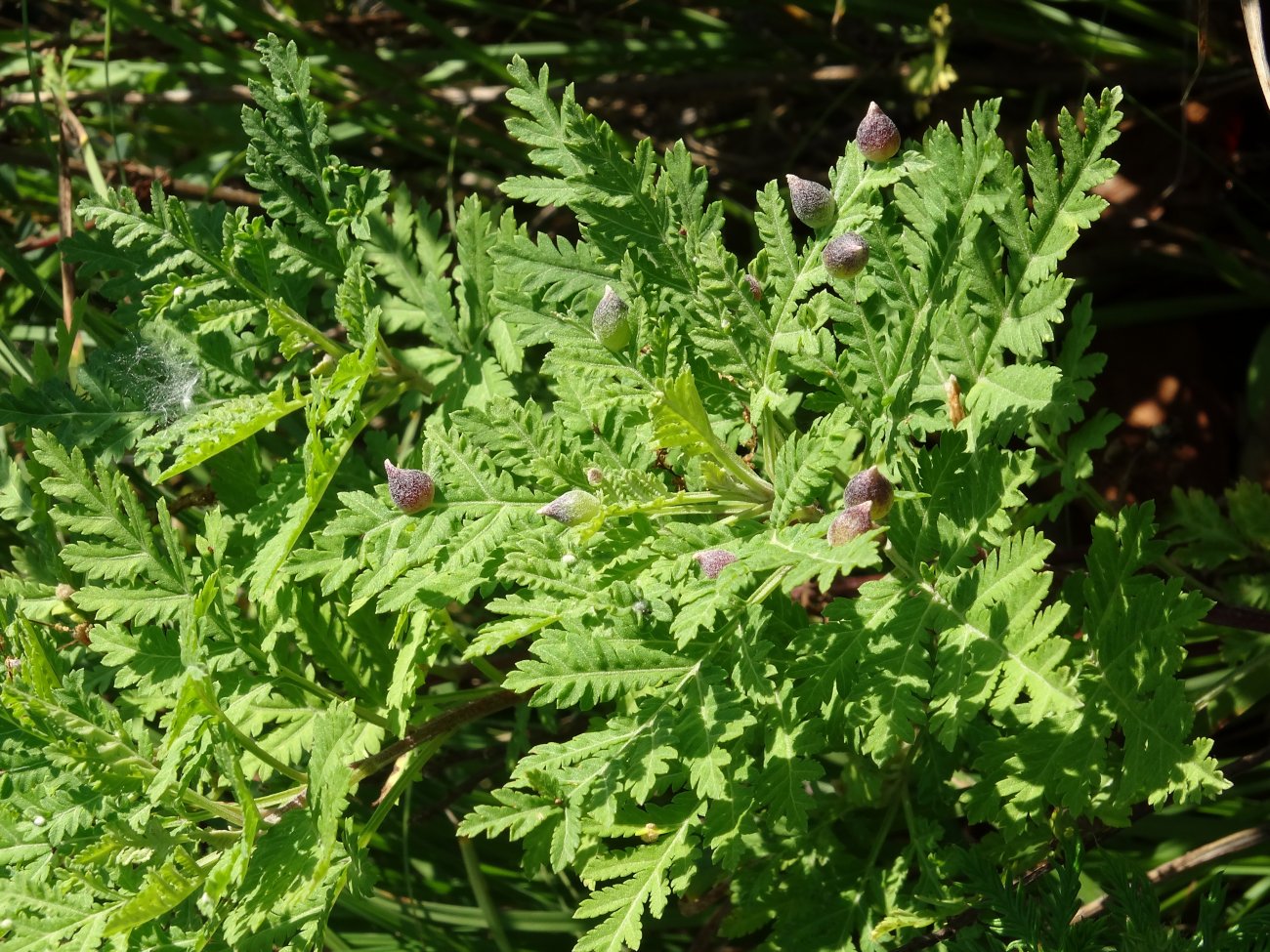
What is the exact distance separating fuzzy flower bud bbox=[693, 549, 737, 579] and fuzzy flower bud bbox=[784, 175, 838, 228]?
0.47 metres

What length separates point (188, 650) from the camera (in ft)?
6.14

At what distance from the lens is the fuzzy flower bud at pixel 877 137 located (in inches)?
64.9

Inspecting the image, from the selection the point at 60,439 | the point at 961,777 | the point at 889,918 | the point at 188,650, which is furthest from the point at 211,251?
the point at 961,777

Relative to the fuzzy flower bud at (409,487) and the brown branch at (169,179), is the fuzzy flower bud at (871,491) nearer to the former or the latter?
the fuzzy flower bud at (409,487)

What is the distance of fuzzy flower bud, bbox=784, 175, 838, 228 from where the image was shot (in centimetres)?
168

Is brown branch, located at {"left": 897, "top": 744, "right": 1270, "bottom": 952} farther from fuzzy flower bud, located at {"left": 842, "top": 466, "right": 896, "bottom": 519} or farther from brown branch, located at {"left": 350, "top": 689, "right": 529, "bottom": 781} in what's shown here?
brown branch, located at {"left": 350, "top": 689, "right": 529, "bottom": 781}

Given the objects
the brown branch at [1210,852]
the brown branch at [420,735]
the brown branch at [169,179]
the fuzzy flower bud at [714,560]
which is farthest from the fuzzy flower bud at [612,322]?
the brown branch at [169,179]

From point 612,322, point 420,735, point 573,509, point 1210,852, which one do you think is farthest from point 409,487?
point 1210,852

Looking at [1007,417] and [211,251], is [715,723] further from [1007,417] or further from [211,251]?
[211,251]

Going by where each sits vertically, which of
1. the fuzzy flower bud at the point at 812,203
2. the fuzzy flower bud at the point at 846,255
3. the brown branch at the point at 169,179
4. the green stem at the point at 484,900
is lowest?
the green stem at the point at 484,900

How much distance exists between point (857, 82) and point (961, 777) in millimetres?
1711

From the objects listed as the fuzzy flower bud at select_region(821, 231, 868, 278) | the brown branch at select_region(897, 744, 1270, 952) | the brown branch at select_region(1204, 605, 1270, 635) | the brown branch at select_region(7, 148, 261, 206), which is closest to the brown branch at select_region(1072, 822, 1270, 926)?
the brown branch at select_region(897, 744, 1270, 952)

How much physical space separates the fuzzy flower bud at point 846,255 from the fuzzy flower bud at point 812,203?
0.06 meters

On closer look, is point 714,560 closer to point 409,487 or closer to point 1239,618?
point 409,487
